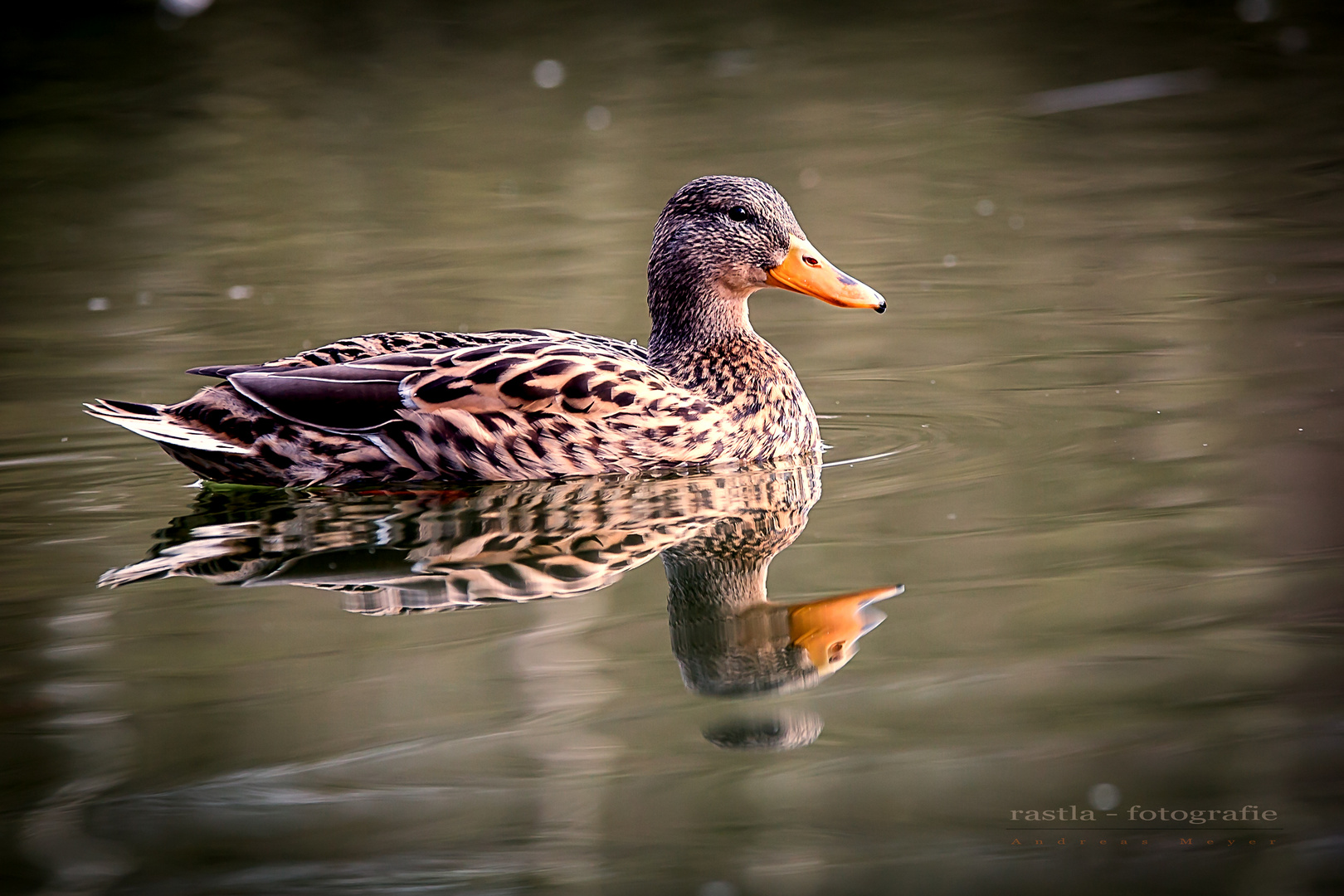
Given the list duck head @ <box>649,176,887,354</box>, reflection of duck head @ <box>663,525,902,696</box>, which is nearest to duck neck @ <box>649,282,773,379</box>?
duck head @ <box>649,176,887,354</box>

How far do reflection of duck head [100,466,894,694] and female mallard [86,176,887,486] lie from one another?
11 cm

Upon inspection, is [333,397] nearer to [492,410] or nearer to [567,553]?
[492,410]

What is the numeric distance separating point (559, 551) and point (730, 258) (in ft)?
6.16

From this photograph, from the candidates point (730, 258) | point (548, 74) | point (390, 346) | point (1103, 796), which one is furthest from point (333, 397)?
point (548, 74)

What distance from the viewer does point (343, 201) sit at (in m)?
13.3

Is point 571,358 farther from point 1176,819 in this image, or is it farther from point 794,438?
point 1176,819

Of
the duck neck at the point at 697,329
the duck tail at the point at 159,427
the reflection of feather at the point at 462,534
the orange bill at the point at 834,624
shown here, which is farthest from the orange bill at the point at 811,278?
the duck tail at the point at 159,427

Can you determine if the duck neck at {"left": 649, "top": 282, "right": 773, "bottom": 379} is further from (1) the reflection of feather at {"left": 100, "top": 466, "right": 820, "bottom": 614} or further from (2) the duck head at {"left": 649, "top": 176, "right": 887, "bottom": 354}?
(1) the reflection of feather at {"left": 100, "top": 466, "right": 820, "bottom": 614}

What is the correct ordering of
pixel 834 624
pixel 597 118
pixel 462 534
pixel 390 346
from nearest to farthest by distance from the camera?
pixel 834 624, pixel 462 534, pixel 390 346, pixel 597 118

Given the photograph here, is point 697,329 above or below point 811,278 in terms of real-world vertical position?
below

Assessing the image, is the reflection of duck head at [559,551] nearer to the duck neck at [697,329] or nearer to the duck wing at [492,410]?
the duck wing at [492,410]

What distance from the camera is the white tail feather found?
6406 mm

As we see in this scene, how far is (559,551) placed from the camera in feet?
18.5

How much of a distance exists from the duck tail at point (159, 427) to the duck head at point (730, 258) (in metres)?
2.00
